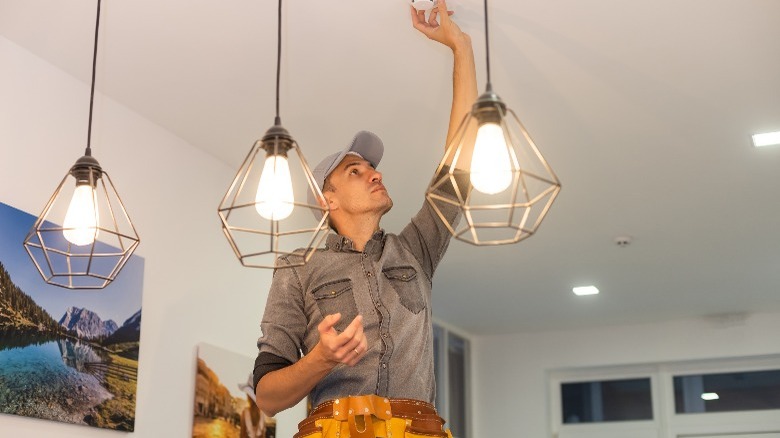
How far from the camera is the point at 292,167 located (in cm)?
389

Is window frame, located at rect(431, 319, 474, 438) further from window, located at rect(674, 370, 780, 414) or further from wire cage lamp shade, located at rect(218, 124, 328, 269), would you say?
wire cage lamp shade, located at rect(218, 124, 328, 269)

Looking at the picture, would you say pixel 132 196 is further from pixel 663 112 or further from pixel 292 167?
pixel 663 112

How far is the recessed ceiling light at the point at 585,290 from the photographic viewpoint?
18.6 ft

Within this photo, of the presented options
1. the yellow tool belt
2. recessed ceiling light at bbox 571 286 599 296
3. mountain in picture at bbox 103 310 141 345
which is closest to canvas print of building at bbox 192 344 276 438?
mountain in picture at bbox 103 310 141 345

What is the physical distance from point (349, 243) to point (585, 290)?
4.02 metres

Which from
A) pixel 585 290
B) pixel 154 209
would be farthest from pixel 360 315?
pixel 585 290

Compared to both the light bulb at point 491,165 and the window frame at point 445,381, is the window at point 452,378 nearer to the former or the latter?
the window frame at point 445,381

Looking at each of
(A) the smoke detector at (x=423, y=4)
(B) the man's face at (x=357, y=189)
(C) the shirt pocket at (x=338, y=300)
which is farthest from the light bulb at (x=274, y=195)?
(A) the smoke detector at (x=423, y=4)

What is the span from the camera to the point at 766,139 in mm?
3684

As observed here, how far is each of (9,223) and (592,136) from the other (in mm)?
2087

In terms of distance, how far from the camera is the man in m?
1.62

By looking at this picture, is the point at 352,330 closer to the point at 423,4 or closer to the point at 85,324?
the point at 423,4

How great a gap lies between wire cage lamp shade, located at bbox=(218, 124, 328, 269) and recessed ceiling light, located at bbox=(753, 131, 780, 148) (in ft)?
5.62

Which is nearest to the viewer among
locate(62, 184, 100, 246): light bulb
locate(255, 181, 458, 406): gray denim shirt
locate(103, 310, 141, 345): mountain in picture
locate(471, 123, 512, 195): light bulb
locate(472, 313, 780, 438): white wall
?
locate(471, 123, 512, 195): light bulb
